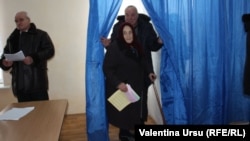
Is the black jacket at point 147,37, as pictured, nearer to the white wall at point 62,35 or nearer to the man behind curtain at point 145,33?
the man behind curtain at point 145,33

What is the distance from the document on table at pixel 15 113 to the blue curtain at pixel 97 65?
1.90 ft

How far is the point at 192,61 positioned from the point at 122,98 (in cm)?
77

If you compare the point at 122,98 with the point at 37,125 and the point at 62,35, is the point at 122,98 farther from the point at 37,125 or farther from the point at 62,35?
the point at 62,35

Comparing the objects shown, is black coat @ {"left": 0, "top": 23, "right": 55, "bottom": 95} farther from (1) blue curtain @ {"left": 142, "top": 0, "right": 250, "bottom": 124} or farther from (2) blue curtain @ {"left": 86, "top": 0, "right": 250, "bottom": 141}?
(1) blue curtain @ {"left": 142, "top": 0, "right": 250, "bottom": 124}

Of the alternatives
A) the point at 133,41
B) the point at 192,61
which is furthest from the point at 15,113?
the point at 192,61

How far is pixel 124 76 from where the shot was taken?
2387 mm

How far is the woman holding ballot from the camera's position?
234 centimetres

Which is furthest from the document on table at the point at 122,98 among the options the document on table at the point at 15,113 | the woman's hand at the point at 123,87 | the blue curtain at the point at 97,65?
the document on table at the point at 15,113

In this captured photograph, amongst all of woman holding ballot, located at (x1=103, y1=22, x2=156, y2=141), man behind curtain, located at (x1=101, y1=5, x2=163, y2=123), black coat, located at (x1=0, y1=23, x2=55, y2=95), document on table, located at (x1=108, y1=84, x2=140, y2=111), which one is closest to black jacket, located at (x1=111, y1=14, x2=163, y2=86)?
man behind curtain, located at (x1=101, y1=5, x2=163, y2=123)

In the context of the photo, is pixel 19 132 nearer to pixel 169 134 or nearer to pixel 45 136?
pixel 45 136

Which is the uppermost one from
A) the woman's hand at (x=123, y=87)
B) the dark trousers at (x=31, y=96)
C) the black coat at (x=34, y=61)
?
the black coat at (x=34, y=61)

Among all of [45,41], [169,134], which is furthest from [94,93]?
[169,134]

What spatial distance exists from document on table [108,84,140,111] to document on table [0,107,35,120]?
2.18ft

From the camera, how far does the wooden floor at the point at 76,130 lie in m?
3.07
